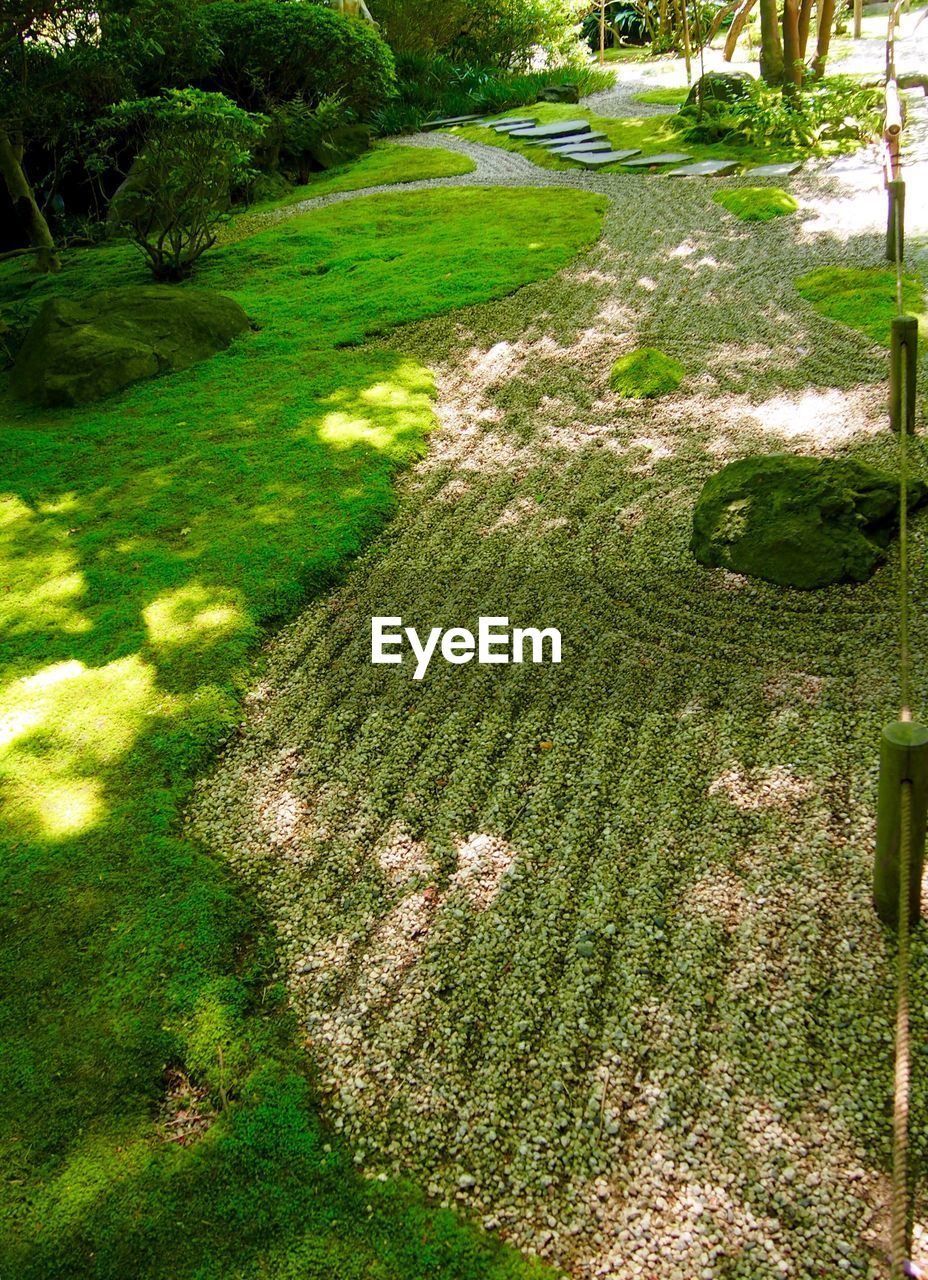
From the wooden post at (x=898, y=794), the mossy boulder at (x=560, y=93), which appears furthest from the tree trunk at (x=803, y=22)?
the wooden post at (x=898, y=794)

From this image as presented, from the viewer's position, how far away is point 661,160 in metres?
11.4

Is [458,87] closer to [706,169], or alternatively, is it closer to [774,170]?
[706,169]

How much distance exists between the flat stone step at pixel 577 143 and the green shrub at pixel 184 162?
578 centimetres

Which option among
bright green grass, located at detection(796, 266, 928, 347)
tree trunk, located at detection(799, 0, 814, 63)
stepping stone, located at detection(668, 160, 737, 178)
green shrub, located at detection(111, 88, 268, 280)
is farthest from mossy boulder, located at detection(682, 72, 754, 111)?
green shrub, located at detection(111, 88, 268, 280)

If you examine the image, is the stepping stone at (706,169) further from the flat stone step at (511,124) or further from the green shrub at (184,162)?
the green shrub at (184,162)

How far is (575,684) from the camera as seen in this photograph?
3625 millimetres

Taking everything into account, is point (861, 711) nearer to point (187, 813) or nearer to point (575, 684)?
point (575, 684)

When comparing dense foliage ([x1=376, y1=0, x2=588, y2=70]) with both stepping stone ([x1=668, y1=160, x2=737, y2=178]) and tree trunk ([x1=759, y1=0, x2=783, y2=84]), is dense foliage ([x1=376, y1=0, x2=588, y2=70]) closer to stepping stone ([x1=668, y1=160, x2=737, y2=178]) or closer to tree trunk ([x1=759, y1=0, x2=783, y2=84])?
tree trunk ([x1=759, y1=0, x2=783, y2=84])

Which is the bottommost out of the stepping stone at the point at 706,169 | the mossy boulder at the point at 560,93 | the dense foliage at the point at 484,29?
the stepping stone at the point at 706,169

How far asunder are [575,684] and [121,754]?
6.17 ft

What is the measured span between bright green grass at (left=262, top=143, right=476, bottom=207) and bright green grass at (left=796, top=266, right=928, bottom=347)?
7277 millimetres

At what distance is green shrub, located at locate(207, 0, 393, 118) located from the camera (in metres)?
12.9

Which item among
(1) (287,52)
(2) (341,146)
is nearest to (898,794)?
(1) (287,52)

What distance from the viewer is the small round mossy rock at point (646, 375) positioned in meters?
5.91
